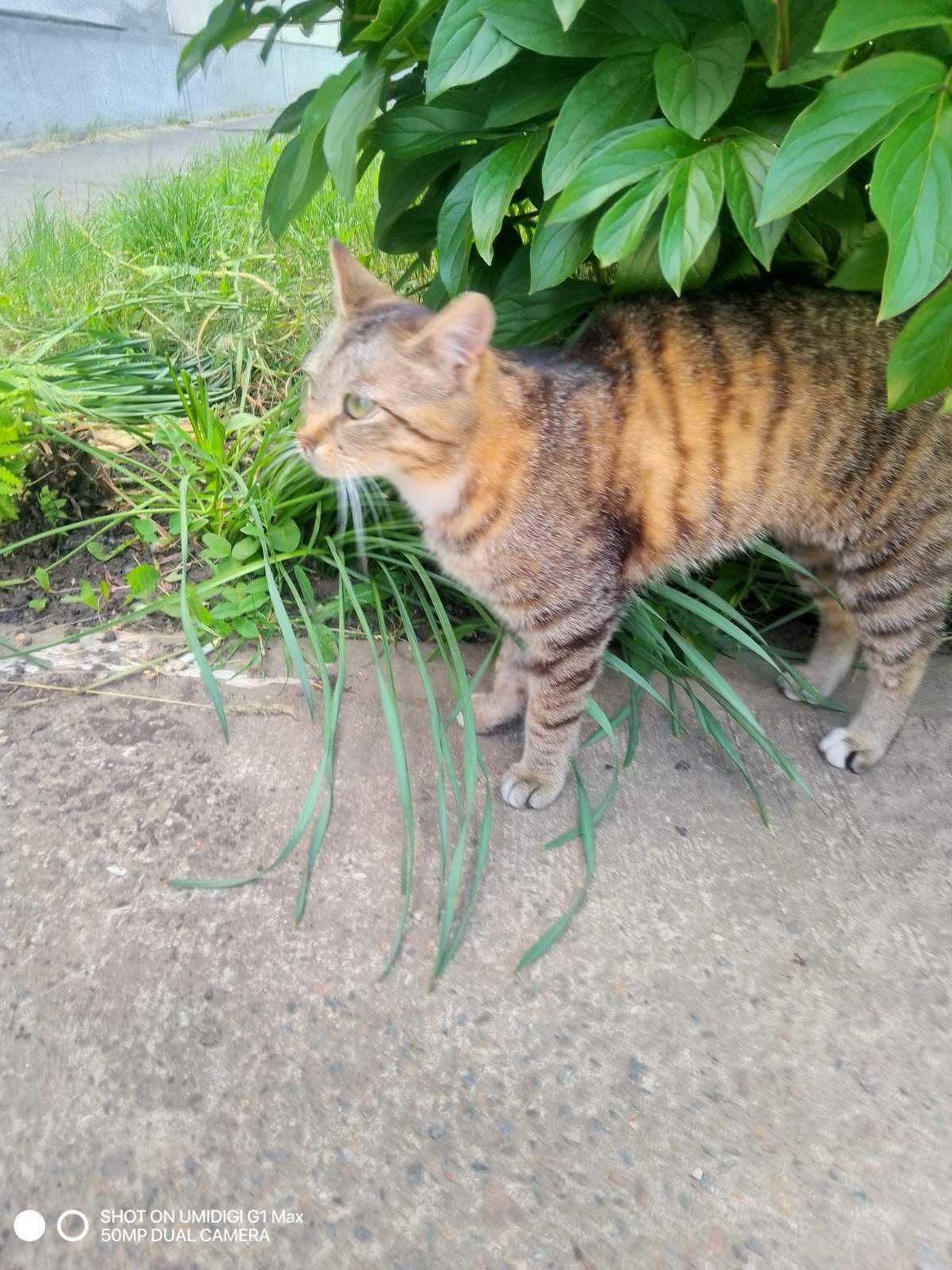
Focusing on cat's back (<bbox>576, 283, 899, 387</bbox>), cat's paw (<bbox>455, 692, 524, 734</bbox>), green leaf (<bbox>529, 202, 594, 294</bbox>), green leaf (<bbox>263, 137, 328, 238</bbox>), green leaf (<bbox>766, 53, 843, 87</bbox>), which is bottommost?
cat's paw (<bbox>455, 692, 524, 734</bbox>)

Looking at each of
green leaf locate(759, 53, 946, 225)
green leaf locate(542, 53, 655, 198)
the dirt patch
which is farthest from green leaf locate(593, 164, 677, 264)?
the dirt patch

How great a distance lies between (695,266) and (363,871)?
1324 mm

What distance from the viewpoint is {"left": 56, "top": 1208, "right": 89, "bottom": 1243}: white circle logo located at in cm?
110

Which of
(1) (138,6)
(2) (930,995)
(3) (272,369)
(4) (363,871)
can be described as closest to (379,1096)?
(4) (363,871)

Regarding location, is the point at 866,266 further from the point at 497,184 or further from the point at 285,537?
the point at 285,537

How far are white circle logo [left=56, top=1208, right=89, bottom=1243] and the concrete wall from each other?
16.4 ft

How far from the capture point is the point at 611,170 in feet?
4.54

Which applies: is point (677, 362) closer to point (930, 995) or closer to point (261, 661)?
point (261, 661)

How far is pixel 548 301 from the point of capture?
2074 mm

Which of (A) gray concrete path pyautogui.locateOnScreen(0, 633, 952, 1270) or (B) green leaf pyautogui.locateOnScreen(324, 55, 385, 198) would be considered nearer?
(A) gray concrete path pyautogui.locateOnScreen(0, 633, 952, 1270)

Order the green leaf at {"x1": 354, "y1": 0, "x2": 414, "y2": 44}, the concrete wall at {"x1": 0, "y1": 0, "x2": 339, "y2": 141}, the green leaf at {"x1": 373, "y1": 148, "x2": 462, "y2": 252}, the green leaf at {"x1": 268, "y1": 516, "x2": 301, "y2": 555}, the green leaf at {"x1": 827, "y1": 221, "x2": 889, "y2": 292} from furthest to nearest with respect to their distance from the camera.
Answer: the concrete wall at {"x1": 0, "y1": 0, "x2": 339, "y2": 141}
the green leaf at {"x1": 268, "y1": 516, "x2": 301, "y2": 555}
the green leaf at {"x1": 373, "y1": 148, "x2": 462, "y2": 252}
the green leaf at {"x1": 827, "y1": 221, "x2": 889, "y2": 292}
the green leaf at {"x1": 354, "y1": 0, "x2": 414, "y2": 44}

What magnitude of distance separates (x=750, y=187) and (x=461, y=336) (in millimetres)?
516

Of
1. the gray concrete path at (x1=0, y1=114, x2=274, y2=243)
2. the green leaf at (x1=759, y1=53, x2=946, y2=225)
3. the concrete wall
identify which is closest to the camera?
the green leaf at (x1=759, y1=53, x2=946, y2=225)

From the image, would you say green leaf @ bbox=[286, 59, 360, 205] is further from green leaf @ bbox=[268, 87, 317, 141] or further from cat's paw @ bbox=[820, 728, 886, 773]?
cat's paw @ bbox=[820, 728, 886, 773]
